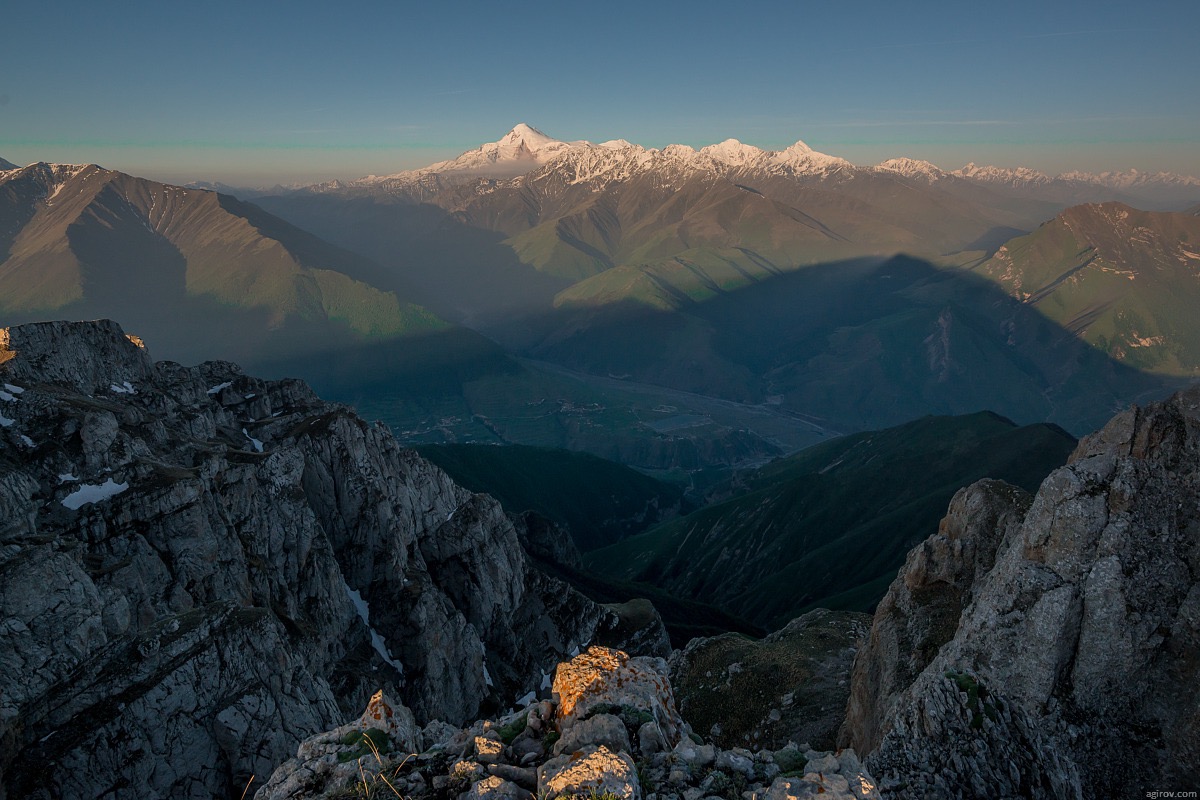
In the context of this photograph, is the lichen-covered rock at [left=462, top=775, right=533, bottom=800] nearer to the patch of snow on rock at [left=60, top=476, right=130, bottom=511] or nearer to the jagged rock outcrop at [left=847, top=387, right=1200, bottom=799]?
the jagged rock outcrop at [left=847, top=387, right=1200, bottom=799]

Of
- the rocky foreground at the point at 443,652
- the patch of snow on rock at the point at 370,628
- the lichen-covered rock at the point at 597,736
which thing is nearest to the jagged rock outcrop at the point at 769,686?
the rocky foreground at the point at 443,652

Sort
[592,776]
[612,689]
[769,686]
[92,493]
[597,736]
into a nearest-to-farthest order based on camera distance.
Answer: [592,776] → [597,736] → [612,689] → [92,493] → [769,686]

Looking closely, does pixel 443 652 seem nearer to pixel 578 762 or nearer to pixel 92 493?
pixel 92 493

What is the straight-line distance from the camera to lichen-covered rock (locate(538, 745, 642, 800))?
49.1 ft

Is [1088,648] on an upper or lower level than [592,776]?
lower

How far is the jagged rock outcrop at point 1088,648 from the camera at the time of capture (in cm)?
2242

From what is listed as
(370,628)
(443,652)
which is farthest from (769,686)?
(370,628)

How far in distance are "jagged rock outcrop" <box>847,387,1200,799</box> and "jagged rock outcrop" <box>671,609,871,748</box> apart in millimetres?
25499

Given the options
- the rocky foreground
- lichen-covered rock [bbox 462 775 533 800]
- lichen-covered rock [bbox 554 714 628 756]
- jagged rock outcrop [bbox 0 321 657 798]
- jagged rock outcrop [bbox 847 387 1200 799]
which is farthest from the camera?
jagged rock outcrop [bbox 0 321 657 798]

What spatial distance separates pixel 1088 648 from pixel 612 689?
79.0 feet

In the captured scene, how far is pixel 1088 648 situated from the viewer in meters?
30.2

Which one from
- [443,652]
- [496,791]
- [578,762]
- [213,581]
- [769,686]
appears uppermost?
[578,762]

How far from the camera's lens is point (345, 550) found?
82.0 metres

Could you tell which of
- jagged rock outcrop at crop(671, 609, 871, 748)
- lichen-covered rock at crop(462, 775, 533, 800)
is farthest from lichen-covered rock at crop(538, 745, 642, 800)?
jagged rock outcrop at crop(671, 609, 871, 748)
